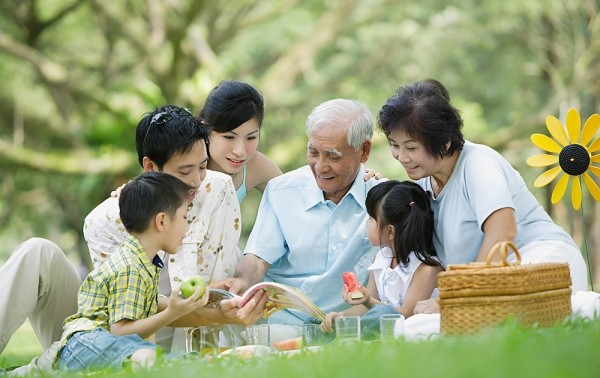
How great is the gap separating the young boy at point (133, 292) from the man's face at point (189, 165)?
0.31m

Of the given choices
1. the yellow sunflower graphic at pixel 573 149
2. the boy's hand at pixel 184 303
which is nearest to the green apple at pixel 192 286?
the boy's hand at pixel 184 303

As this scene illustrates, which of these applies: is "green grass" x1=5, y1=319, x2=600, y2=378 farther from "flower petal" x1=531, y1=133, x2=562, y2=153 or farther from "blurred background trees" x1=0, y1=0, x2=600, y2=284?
"blurred background trees" x1=0, y1=0, x2=600, y2=284

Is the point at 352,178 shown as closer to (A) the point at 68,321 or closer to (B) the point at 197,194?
(B) the point at 197,194

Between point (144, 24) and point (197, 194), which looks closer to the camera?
point (197, 194)

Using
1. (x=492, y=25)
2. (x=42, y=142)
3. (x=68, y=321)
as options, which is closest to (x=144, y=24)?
(x=42, y=142)

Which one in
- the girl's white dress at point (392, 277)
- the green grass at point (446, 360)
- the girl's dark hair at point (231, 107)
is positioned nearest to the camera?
the green grass at point (446, 360)

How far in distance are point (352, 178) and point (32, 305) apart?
6.61 ft

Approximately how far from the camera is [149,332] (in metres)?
4.81

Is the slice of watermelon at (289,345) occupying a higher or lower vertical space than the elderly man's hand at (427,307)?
lower

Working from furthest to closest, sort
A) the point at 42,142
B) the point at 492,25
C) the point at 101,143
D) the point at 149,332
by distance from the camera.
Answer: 1. the point at 492,25
2. the point at 42,142
3. the point at 101,143
4. the point at 149,332

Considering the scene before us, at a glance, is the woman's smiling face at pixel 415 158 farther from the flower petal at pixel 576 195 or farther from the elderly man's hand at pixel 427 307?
the flower petal at pixel 576 195

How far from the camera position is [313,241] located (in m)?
6.03

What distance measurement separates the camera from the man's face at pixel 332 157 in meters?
5.87

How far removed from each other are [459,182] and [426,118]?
0.39 meters
